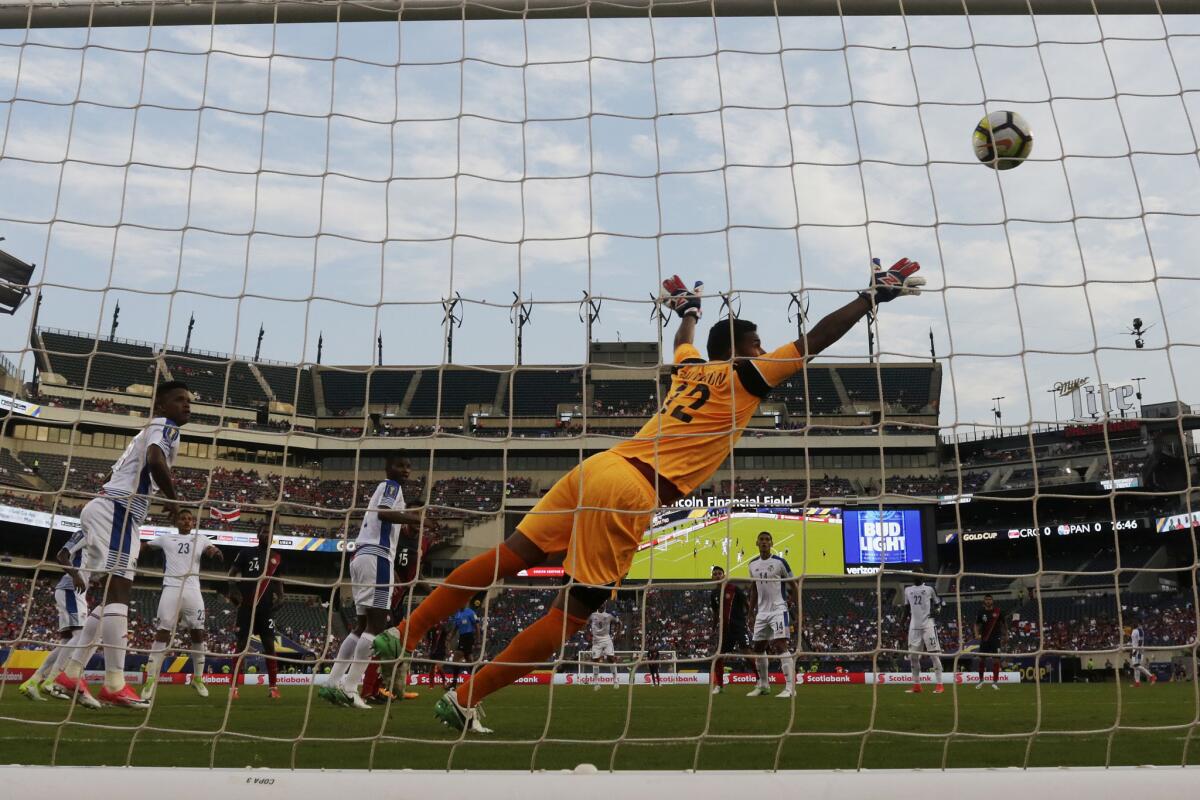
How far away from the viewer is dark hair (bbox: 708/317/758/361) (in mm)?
4836

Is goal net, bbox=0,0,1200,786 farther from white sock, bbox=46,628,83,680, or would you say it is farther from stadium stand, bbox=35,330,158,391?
stadium stand, bbox=35,330,158,391

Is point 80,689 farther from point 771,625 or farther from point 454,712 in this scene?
point 771,625

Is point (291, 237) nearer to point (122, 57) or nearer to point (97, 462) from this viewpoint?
point (122, 57)

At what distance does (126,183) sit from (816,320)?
3552 mm

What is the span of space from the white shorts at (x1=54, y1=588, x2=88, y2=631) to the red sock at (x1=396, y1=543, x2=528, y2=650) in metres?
3.79

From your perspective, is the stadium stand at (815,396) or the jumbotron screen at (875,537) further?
the stadium stand at (815,396)

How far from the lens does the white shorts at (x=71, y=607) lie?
756 cm

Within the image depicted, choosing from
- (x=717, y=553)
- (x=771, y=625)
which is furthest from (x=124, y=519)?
(x=717, y=553)

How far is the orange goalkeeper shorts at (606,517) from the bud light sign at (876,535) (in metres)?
26.7

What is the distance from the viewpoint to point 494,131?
5312 mm

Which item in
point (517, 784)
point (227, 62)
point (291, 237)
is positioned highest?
point (227, 62)

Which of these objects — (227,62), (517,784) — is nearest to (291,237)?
(227,62)

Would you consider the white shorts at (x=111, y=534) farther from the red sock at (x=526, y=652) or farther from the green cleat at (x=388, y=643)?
the red sock at (x=526, y=652)

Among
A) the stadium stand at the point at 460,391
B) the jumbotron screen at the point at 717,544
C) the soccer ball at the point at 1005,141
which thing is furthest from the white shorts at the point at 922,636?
the stadium stand at the point at 460,391
